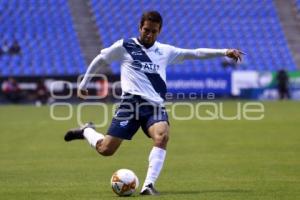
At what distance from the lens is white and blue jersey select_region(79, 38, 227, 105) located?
9641mm

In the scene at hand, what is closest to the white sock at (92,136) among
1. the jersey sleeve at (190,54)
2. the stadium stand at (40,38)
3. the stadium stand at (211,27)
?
the jersey sleeve at (190,54)

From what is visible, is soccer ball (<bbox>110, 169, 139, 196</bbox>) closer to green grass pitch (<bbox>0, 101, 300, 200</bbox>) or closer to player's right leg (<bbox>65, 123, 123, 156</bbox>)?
green grass pitch (<bbox>0, 101, 300, 200</bbox>)

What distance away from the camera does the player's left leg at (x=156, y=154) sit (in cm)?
917

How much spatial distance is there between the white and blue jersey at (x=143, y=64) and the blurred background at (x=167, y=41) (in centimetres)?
3004

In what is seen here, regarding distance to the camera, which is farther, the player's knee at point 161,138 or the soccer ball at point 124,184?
the player's knee at point 161,138

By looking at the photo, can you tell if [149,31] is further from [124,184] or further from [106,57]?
[124,184]

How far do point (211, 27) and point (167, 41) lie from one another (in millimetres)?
3107

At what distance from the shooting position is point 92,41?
43969 mm

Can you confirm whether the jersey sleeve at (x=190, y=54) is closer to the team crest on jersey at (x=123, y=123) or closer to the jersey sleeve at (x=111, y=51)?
the jersey sleeve at (x=111, y=51)

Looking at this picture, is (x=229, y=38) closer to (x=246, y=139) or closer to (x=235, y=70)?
(x=235, y=70)

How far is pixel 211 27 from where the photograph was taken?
46.1 meters

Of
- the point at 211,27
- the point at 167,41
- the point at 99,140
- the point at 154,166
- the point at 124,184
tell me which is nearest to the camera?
the point at 124,184

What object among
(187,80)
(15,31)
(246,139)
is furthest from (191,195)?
(15,31)

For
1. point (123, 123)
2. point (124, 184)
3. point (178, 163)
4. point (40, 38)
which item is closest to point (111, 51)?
point (123, 123)
